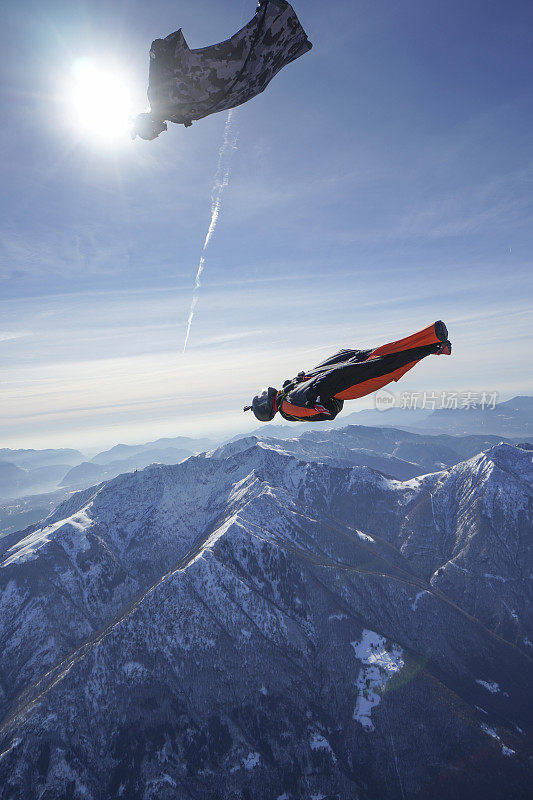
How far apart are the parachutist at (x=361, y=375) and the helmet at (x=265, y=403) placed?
12 cm

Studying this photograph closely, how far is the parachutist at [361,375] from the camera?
267 inches

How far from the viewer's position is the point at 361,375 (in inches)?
294

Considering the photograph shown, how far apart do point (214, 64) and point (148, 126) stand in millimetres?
1981

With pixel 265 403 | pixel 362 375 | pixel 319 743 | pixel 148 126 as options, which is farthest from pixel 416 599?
pixel 148 126

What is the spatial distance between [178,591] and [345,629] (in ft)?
275

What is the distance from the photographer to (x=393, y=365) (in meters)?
7.16

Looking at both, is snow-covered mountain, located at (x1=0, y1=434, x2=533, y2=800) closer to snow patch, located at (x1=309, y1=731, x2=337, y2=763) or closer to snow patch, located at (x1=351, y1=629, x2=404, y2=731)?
snow patch, located at (x1=351, y1=629, x2=404, y2=731)

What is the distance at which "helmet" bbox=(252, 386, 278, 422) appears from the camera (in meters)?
9.41

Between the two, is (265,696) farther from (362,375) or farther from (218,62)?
(218,62)

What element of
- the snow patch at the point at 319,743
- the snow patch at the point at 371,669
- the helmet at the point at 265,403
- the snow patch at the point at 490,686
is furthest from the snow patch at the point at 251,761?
the helmet at the point at 265,403

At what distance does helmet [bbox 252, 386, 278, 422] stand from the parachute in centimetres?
695

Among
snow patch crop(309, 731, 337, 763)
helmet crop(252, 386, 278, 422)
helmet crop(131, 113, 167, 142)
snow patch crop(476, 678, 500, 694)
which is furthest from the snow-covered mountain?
helmet crop(131, 113, 167, 142)

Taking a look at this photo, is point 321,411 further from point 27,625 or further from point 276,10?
point 27,625

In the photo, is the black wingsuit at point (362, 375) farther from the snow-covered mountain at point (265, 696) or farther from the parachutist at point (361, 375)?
the snow-covered mountain at point (265, 696)
